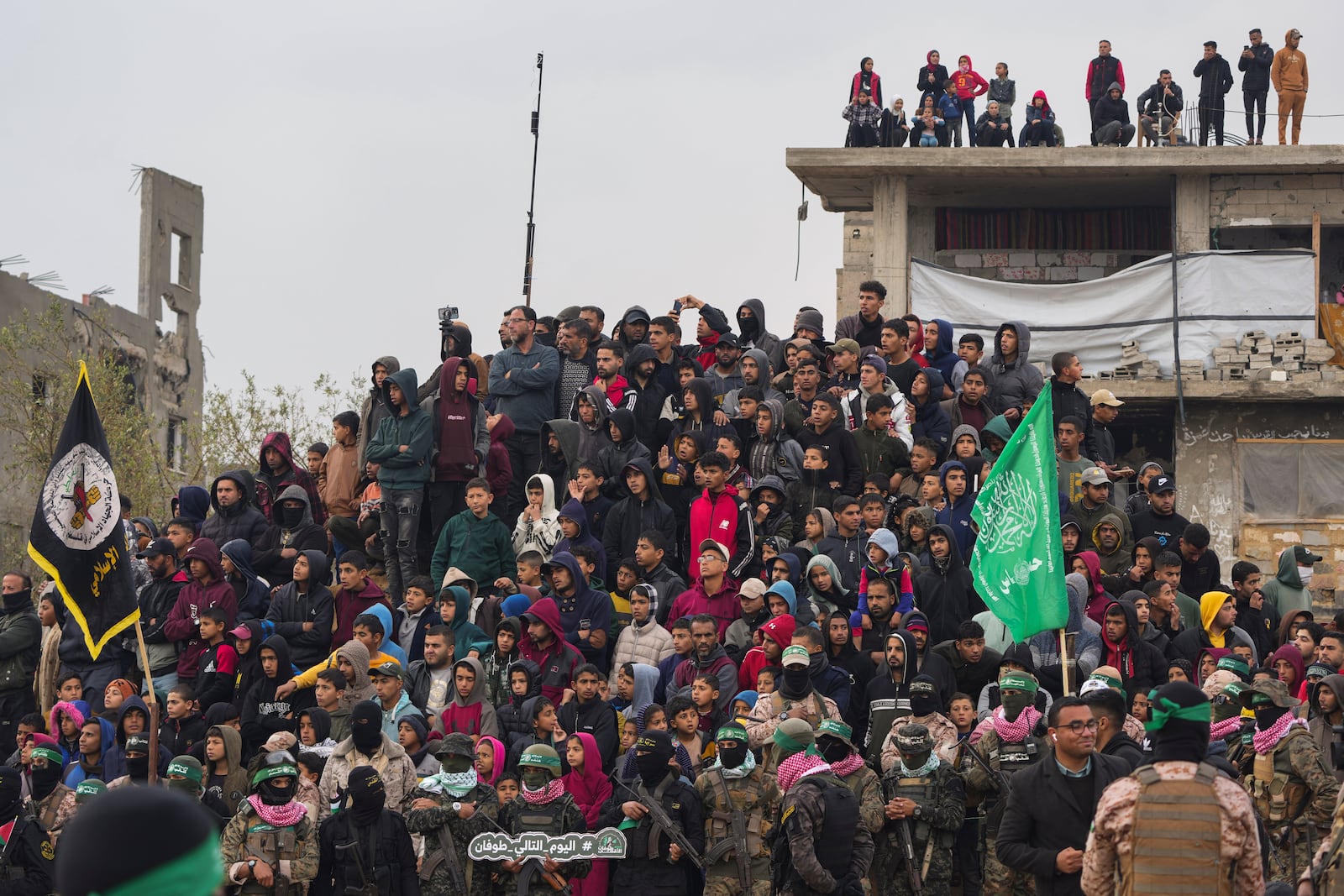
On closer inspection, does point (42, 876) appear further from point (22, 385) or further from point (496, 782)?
point (22, 385)

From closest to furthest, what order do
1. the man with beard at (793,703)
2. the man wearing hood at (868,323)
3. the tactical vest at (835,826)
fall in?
the tactical vest at (835,826)
the man with beard at (793,703)
the man wearing hood at (868,323)

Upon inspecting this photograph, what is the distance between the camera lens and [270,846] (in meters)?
10.4

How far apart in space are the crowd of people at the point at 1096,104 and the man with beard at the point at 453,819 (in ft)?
53.8

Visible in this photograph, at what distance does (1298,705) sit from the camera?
38.9ft

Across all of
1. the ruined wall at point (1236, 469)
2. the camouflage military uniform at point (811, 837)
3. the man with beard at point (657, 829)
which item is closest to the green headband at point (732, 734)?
the man with beard at point (657, 829)

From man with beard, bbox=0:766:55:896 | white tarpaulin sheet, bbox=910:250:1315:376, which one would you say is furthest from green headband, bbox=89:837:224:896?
white tarpaulin sheet, bbox=910:250:1315:376

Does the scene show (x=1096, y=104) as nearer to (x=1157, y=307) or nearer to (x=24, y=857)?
(x=1157, y=307)

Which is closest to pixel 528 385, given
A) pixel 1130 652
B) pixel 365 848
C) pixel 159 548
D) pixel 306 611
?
pixel 306 611

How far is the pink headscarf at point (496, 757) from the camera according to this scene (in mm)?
11516

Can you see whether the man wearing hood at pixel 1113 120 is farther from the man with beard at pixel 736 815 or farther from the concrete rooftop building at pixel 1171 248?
the man with beard at pixel 736 815

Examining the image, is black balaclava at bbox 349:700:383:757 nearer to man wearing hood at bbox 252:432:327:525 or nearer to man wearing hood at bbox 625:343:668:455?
man wearing hood at bbox 252:432:327:525

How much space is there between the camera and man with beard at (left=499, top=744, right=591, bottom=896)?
10.5 metres

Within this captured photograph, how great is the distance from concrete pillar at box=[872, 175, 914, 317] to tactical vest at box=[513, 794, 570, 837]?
1573 cm

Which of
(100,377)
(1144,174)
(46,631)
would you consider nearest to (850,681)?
(46,631)
